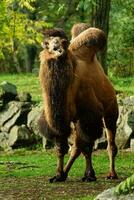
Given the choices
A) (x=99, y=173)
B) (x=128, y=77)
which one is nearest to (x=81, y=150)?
(x=99, y=173)

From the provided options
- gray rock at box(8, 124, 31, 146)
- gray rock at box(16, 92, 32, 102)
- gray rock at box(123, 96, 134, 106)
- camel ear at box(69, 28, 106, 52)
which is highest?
camel ear at box(69, 28, 106, 52)

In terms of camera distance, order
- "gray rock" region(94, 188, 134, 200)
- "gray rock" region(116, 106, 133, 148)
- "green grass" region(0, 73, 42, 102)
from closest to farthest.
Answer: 1. "gray rock" region(94, 188, 134, 200)
2. "gray rock" region(116, 106, 133, 148)
3. "green grass" region(0, 73, 42, 102)

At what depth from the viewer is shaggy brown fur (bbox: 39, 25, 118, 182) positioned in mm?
10258

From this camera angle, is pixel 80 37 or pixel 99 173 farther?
A: pixel 99 173

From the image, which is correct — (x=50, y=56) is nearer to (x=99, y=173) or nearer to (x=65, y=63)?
(x=65, y=63)

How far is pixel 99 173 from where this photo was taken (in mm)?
12328

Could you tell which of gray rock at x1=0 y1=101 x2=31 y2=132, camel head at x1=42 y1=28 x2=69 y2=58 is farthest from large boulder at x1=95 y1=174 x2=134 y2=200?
gray rock at x1=0 y1=101 x2=31 y2=132

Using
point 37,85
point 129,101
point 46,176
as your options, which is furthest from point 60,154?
point 37,85

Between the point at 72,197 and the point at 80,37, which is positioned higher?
the point at 80,37

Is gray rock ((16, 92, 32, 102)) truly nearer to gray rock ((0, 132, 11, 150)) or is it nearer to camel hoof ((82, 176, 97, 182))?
gray rock ((0, 132, 11, 150))

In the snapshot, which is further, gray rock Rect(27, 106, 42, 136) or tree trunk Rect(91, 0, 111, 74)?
tree trunk Rect(91, 0, 111, 74)

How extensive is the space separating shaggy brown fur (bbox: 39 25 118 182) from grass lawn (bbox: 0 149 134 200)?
0.39 m

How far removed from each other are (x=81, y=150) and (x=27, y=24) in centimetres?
1934

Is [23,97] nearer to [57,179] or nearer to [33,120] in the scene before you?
[33,120]
